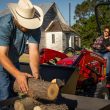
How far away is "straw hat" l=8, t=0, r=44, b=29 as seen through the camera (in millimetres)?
5117

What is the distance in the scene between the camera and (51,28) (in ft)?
159

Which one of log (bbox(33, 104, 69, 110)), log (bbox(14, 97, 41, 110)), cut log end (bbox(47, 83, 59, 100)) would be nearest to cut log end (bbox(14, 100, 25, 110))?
log (bbox(14, 97, 41, 110))

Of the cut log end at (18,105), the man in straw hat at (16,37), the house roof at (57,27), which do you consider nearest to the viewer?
the cut log end at (18,105)

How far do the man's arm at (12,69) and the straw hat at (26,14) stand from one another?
0.38 meters

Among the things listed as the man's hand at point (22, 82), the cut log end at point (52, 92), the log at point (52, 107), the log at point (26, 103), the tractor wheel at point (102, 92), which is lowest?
the tractor wheel at point (102, 92)

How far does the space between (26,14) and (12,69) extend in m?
0.82

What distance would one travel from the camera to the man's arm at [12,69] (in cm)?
479

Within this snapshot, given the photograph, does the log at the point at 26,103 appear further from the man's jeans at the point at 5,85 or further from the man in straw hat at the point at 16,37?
the man's jeans at the point at 5,85

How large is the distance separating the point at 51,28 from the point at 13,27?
1703 inches

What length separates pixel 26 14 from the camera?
5.30m

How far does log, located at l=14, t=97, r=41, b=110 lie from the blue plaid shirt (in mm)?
702

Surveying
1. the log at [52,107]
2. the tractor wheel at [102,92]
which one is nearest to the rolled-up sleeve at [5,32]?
the log at [52,107]

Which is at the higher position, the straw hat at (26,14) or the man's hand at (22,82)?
the straw hat at (26,14)

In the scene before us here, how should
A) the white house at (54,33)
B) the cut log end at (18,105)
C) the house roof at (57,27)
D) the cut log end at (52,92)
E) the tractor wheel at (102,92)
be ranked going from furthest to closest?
1. the house roof at (57,27)
2. the white house at (54,33)
3. the tractor wheel at (102,92)
4. the cut log end at (52,92)
5. the cut log end at (18,105)
